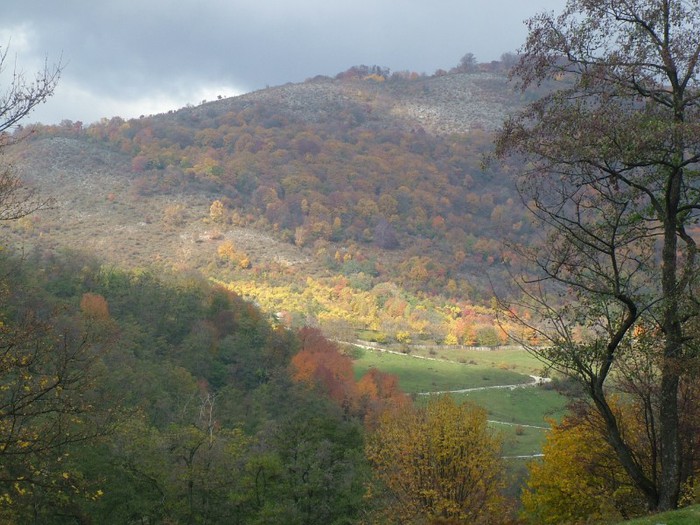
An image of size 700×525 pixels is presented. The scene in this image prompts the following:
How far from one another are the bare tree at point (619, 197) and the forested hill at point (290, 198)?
69335 mm

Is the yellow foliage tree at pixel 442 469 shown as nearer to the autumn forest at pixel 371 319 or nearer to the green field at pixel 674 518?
the autumn forest at pixel 371 319

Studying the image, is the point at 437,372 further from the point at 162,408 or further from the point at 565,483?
the point at 565,483

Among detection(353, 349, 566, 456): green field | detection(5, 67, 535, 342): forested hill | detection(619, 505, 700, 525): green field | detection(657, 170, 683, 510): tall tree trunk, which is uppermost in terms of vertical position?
detection(5, 67, 535, 342): forested hill

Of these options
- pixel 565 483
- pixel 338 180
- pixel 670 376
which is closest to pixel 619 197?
pixel 670 376

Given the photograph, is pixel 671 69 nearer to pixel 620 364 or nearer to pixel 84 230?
pixel 620 364

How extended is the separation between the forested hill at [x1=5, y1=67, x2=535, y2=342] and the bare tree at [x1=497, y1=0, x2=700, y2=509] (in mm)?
69335

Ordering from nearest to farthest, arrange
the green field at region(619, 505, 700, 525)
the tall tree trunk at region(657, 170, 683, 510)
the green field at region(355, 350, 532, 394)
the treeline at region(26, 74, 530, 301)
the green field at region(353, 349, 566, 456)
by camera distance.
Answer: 1. the green field at region(619, 505, 700, 525)
2. the tall tree trunk at region(657, 170, 683, 510)
3. the green field at region(353, 349, 566, 456)
4. the green field at region(355, 350, 532, 394)
5. the treeline at region(26, 74, 530, 301)

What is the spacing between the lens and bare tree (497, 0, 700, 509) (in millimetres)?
9250

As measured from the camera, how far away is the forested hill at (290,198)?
102 m

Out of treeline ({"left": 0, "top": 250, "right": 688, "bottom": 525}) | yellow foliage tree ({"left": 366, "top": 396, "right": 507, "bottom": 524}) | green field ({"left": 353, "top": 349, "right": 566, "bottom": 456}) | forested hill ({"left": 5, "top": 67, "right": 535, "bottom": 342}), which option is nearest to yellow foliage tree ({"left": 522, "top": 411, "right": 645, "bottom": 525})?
treeline ({"left": 0, "top": 250, "right": 688, "bottom": 525})

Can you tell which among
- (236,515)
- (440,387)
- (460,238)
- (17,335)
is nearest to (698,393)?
(17,335)

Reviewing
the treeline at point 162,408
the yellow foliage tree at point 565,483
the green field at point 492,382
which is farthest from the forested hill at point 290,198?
the yellow foliage tree at point 565,483

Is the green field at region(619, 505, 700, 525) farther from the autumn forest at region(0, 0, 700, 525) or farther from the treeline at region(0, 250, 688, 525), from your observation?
the treeline at region(0, 250, 688, 525)

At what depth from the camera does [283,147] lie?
161 metres
